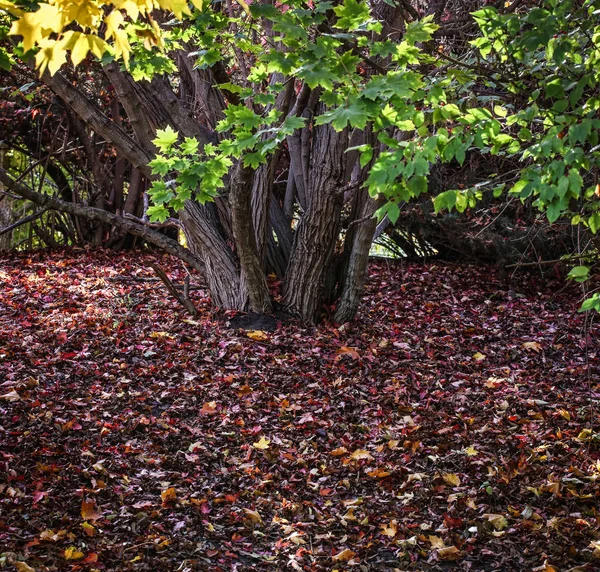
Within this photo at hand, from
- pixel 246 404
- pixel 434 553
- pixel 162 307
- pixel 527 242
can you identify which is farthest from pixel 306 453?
pixel 527 242

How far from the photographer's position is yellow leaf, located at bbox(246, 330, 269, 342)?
589 cm

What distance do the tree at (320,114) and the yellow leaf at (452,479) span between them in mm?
1686

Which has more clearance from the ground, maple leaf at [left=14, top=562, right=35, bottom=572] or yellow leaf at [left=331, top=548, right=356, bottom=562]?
maple leaf at [left=14, top=562, right=35, bottom=572]

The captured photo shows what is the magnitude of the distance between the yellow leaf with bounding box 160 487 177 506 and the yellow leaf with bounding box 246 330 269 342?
213 centimetres

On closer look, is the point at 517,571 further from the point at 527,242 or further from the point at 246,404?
the point at 527,242

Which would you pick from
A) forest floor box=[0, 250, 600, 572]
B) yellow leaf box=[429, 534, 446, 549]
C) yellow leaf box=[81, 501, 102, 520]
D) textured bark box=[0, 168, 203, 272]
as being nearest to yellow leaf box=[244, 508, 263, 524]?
forest floor box=[0, 250, 600, 572]

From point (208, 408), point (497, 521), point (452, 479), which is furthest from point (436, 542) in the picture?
point (208, 408)

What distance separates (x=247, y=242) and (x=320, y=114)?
4.14 feet

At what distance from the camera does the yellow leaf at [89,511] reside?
3572 millimetres

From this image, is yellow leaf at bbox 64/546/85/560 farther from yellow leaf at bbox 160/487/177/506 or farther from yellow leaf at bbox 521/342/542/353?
yellow leaf at bbox 521/342/542/353

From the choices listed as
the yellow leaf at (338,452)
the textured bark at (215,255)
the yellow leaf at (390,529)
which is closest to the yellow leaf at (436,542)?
the yellow leaf at (390,529)

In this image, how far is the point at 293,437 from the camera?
4.70m

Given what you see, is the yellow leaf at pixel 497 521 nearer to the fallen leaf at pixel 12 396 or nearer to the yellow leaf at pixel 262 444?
the yellow leaf at pixel 262 444

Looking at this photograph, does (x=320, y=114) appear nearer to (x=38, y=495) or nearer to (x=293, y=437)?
(x=293, y=437)
